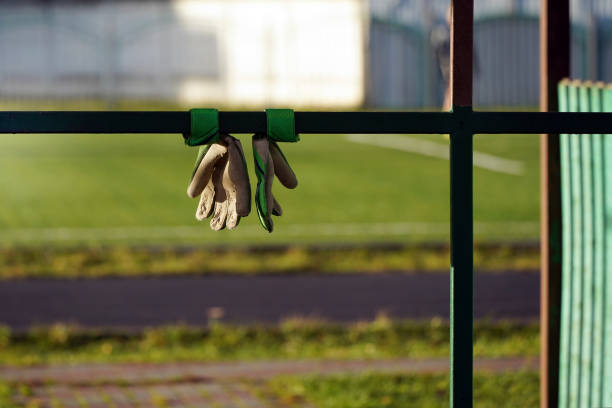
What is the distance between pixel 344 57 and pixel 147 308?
28.0m

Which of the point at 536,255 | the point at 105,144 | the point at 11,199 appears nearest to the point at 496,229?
the point at 536,255

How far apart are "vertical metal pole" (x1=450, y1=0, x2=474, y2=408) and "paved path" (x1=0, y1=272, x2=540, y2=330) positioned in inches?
171

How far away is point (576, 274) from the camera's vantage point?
4.13 meters

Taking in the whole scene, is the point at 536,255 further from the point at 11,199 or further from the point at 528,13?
the point at 528,13

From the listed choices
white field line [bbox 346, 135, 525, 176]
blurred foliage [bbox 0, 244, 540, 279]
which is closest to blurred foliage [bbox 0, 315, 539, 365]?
blurred foliage [bbox 0, 244, 540, 279]

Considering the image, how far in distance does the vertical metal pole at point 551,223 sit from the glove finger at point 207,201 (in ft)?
4.62

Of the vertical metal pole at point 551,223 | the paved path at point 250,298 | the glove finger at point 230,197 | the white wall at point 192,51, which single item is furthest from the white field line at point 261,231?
the white wall at point 192,51

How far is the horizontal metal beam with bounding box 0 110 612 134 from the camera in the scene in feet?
9.20

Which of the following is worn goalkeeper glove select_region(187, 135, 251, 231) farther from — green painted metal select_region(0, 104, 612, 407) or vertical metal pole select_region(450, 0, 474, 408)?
vertical metal pole select_region(450, 0, 474, 408)

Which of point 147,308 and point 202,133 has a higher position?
point 202,133

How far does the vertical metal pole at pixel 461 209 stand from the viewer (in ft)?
9.82

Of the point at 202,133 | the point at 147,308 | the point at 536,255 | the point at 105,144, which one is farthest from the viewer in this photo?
the point at 105,144

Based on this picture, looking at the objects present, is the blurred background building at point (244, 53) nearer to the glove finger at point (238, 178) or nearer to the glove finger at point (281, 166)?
the glove finger at point (281, 166)

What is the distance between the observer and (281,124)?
291cm
